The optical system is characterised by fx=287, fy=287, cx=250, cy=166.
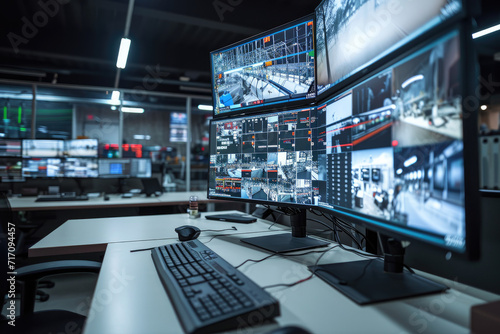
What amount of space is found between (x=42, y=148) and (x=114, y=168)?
0.86 m

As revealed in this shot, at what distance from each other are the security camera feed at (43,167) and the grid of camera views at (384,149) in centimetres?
331

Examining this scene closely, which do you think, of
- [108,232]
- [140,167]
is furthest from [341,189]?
[140,167]

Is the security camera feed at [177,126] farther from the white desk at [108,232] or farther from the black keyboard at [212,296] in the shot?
the black keyboard at [212,296]

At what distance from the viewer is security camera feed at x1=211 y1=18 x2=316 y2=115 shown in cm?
108

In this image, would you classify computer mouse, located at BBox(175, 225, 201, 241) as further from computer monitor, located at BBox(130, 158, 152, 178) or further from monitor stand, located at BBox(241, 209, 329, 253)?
computer monitor, located at BBox(130, 158, 152, 178)

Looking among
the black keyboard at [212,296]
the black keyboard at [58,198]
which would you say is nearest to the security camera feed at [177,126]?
the black keyboard at [58,198]

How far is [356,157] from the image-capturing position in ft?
2.48

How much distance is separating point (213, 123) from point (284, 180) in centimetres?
50

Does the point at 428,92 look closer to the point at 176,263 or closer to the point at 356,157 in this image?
the point at 356,157

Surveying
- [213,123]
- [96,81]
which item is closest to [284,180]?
[213,123]

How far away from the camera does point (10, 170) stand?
3.47 m

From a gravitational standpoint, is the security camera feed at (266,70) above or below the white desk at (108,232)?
above

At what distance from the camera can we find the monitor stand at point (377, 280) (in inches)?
24.6

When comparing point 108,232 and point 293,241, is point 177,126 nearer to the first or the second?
point 108,232
